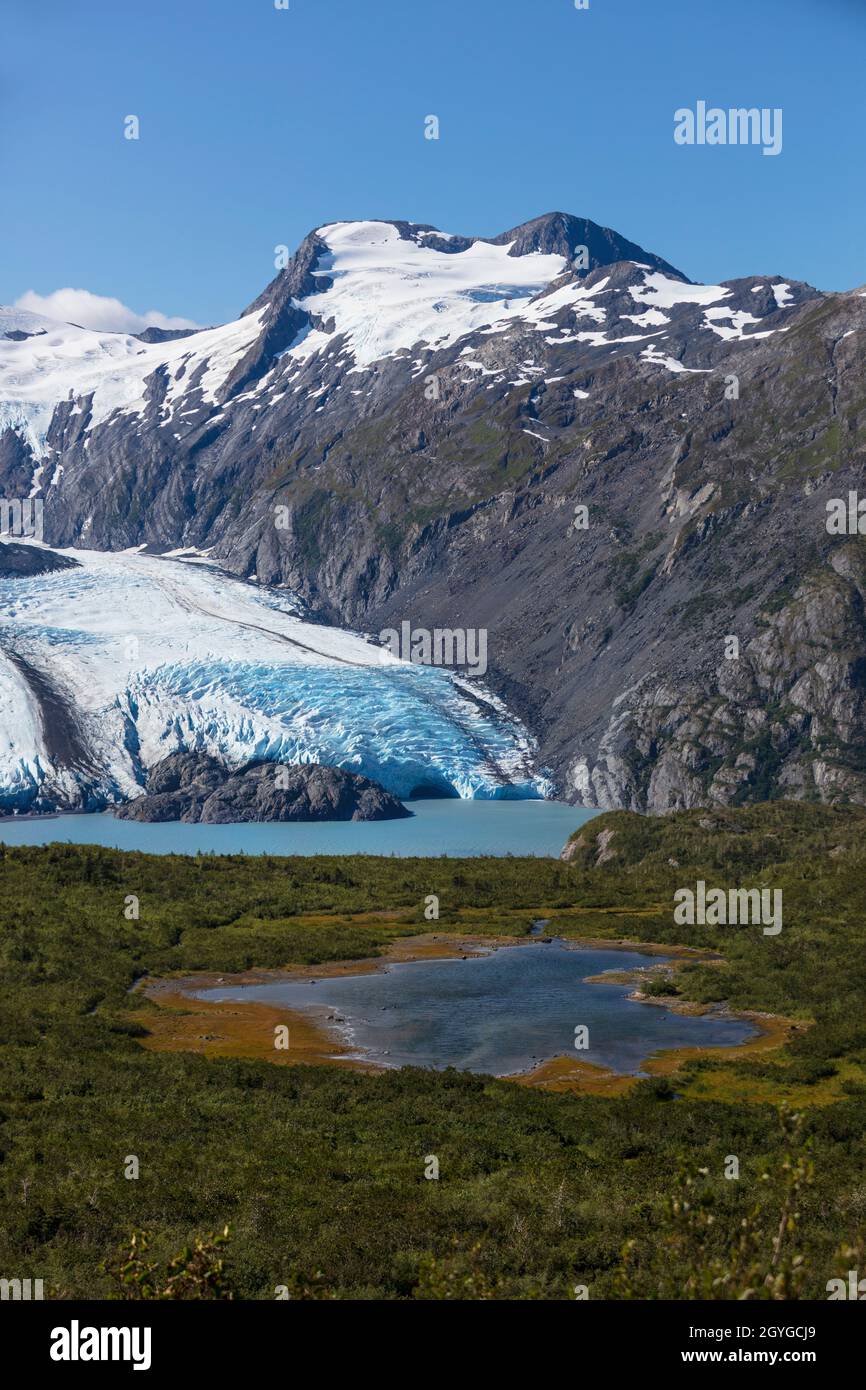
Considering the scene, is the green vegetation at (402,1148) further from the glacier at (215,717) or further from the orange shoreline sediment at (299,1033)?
the glacier at (215,717)

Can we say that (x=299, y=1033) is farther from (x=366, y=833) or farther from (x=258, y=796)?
(x=258, y=796)

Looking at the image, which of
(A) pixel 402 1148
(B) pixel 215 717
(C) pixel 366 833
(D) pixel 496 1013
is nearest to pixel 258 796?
(B) pixel 215 717

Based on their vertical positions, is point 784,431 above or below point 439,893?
above

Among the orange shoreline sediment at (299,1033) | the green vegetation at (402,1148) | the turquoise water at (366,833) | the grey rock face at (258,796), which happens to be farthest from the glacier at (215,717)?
the orange shoreline sediment at (299,1033)

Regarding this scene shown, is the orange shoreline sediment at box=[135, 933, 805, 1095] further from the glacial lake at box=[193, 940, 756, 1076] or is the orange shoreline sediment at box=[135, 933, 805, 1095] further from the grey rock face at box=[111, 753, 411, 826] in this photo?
the grey rock face at box=[111, 753, 411, 826]

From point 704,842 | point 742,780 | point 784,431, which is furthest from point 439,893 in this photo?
point 784,431
